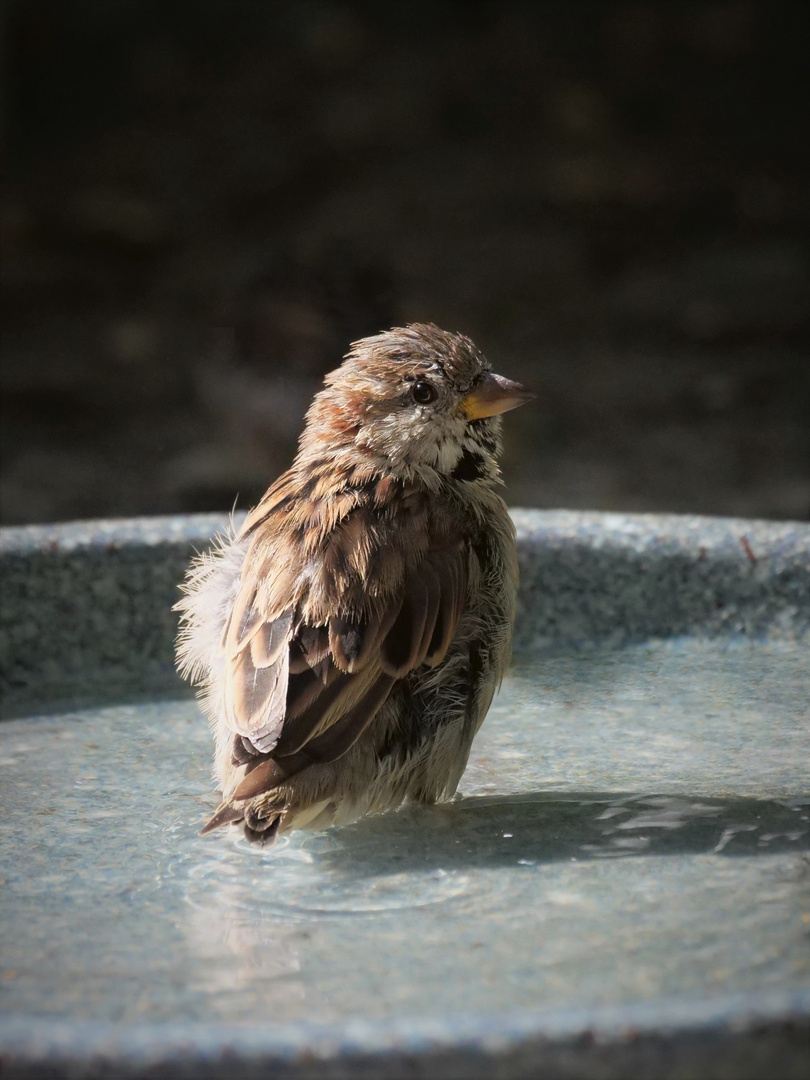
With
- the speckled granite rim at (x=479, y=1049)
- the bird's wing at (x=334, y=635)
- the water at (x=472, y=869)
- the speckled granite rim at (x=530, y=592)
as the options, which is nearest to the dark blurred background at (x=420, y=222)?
the speckled granite rim at (x=530, y=592)

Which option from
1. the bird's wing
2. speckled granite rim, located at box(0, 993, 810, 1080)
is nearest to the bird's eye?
the bird's wing

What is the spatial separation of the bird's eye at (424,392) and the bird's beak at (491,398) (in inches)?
2.1

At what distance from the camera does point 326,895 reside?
207 centimetres

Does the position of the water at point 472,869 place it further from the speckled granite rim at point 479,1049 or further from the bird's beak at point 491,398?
the bird's beak at point 491,398

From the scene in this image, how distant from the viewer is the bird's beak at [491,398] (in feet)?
8.28

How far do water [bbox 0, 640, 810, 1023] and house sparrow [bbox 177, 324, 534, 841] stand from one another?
12 centimetres

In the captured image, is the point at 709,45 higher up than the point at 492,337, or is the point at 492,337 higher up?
the point at 709,45

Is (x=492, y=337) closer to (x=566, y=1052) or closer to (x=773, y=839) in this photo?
(x=773, y=839)

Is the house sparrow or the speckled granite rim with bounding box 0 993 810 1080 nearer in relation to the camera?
the speckled granite rim with bounding box 0 993 810 1080

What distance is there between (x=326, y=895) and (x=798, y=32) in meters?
10.2

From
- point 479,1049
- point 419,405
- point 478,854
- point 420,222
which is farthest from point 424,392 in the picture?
point 420,222

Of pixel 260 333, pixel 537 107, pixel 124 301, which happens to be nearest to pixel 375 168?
pixel 537 107

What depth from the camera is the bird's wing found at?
7.00ft

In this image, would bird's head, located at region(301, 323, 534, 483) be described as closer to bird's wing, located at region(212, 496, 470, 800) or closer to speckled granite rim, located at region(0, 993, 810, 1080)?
A: bird's wing, located at region(212, 496, 470, 800)
